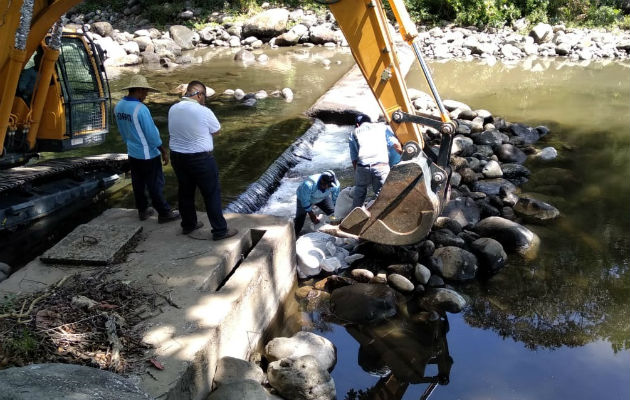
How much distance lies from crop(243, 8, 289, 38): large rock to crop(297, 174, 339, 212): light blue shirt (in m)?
16.7

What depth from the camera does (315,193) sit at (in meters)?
6.57

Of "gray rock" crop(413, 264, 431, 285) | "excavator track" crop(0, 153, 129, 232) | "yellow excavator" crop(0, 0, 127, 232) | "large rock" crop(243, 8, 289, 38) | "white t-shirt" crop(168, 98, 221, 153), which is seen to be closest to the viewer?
"white t-shirt" crop(168, 98, 221, 153)

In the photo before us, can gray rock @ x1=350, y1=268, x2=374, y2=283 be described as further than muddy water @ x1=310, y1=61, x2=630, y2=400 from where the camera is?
Yes

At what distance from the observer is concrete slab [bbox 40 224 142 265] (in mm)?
4973

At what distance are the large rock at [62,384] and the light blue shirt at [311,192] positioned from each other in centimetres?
374

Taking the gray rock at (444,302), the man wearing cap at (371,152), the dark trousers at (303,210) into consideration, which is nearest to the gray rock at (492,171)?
the man wearing cap at (371,152)

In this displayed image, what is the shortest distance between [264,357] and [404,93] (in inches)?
124

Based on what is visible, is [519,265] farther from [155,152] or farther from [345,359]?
[155,152]

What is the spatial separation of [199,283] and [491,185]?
5447 mm

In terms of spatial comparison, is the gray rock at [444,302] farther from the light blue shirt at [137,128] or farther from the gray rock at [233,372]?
the light blue shirt at [137,128]

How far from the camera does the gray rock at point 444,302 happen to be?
5.79 metres

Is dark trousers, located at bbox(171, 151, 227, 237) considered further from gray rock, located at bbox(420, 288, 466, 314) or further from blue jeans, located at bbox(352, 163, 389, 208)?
gray rock, located at bbox(420, 288, 466, 314)

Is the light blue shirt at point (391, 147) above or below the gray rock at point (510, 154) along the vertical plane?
above

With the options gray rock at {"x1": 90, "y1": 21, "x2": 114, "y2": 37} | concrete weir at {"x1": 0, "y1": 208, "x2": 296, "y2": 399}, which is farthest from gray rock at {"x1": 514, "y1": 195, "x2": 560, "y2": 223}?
gray rock at {"x1": 90, "y1": 21, "x2": 114, "y2": 37}
